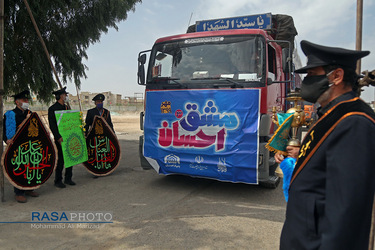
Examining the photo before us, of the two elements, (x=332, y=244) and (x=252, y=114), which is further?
(x=252, y=114)

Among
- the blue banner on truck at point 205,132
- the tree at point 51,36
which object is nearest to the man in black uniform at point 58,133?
the tree at point 51,36

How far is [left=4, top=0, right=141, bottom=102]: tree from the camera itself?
5.97 metres

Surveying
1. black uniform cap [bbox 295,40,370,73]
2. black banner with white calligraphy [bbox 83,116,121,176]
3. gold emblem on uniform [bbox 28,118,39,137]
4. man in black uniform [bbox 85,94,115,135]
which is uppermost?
black uniform cap [bbox 295,40,370,73]

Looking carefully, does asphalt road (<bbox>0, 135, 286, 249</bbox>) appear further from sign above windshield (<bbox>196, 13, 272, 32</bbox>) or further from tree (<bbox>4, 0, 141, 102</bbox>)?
→ sign above windshield (<bbox>196, 13, 272, 32</bbox>)

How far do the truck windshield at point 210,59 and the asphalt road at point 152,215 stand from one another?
2098mm

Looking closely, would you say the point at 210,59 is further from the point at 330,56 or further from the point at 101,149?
the point at 330,56

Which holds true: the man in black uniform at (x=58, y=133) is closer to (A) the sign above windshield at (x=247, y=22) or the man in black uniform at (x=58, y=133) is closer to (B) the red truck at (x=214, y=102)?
(B) the red truck at (x=214, y=102)

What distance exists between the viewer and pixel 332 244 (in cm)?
116

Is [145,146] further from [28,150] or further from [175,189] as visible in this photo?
[28,150]

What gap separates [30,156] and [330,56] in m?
4.81

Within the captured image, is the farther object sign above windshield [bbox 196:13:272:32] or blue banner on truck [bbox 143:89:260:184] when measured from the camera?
sign above windshield [bbox 196:13:272:32]

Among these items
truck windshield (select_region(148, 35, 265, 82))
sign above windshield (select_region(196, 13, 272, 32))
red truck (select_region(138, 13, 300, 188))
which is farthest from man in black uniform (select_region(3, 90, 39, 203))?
sign above windshield (select_region(196, 13, 272, 32))

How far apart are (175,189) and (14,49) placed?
4.84 metres

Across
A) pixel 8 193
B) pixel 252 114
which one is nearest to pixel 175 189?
pixel 252 114
